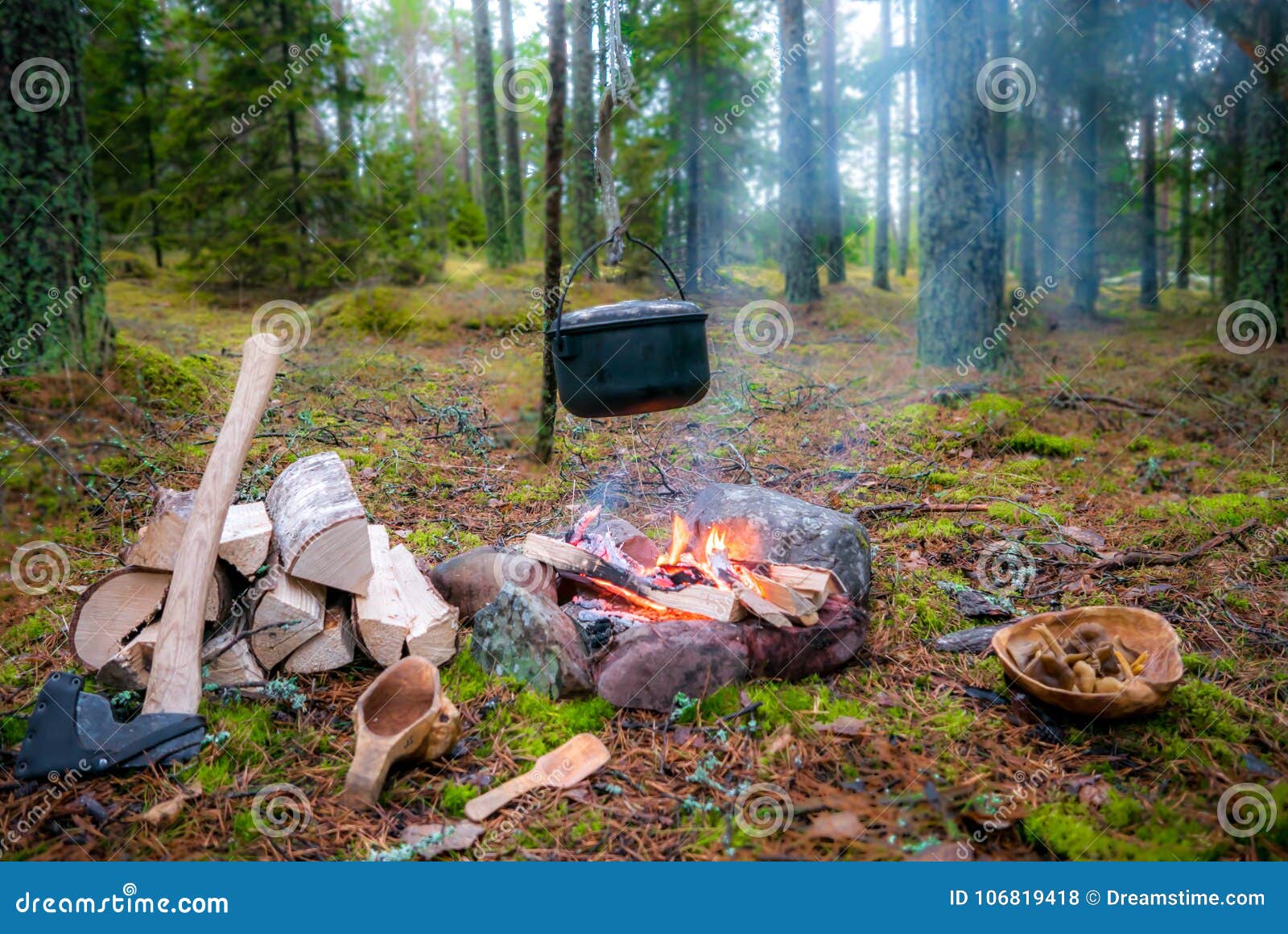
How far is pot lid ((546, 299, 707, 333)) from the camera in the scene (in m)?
3.07

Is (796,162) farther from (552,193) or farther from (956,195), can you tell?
(552,193)

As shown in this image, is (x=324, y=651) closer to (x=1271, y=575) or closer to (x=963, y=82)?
(x=1271, y=575)

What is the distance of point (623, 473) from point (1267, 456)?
483 cm

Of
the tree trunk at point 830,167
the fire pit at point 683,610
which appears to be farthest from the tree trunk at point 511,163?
the fire pit at point 683,610

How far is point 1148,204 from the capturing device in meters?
14.1

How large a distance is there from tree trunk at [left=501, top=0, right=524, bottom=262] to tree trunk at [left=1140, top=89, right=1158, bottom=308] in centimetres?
1103

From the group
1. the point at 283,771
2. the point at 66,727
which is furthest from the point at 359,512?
the point at 66,727

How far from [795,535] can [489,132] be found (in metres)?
12.3

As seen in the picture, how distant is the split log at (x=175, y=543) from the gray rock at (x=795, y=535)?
2.00 meters

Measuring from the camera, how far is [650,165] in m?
11.0

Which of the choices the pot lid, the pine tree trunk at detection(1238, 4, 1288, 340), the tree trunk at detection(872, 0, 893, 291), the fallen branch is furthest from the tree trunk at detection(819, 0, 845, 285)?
the pot lid

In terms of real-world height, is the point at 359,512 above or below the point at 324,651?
above

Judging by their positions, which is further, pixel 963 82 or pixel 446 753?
pixel 963 82

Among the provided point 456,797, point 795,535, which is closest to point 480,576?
point 456,797
